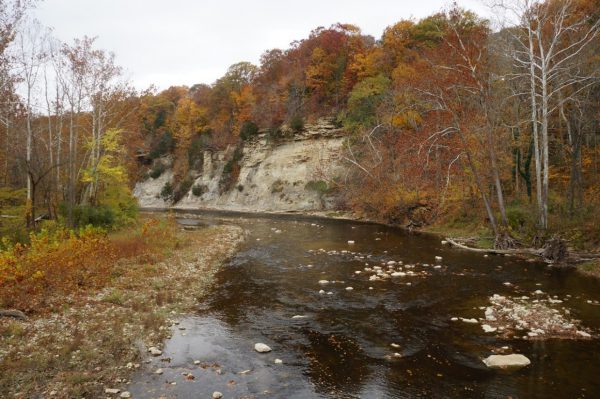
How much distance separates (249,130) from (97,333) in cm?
5412

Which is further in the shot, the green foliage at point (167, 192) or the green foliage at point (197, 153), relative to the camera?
the green foliage at point (167, 192)

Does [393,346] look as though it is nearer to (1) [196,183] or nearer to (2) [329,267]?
(2) [329,267]

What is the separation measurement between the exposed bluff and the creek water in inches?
1294

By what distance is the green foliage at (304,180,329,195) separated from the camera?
1852 inches

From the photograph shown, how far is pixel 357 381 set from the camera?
276 inches

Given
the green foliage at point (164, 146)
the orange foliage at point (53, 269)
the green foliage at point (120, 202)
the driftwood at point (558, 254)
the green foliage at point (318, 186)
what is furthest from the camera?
the green foliage at point (164, 146)

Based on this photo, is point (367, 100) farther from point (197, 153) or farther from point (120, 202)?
point (197, 153)

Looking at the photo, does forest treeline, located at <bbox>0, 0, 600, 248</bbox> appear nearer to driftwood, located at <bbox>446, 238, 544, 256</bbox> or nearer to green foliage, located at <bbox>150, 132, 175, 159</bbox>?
driftwood, located at <bbox>446, 238, 544, 256</bbox>

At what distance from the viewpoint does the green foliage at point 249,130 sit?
61000 mm

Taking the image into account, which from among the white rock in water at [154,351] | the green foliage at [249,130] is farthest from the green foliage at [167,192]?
the white rock in water at [154,351]

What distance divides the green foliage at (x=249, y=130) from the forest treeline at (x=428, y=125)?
5199mm

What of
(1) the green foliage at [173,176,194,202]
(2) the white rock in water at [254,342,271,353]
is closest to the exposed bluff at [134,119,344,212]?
(1) the green foliage at [173,176,194,202]

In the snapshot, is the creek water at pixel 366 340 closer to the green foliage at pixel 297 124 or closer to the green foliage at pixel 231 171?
the green foliage at pixel 297 124

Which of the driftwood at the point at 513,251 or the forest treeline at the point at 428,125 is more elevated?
the forest treeline at the point at 428,125
